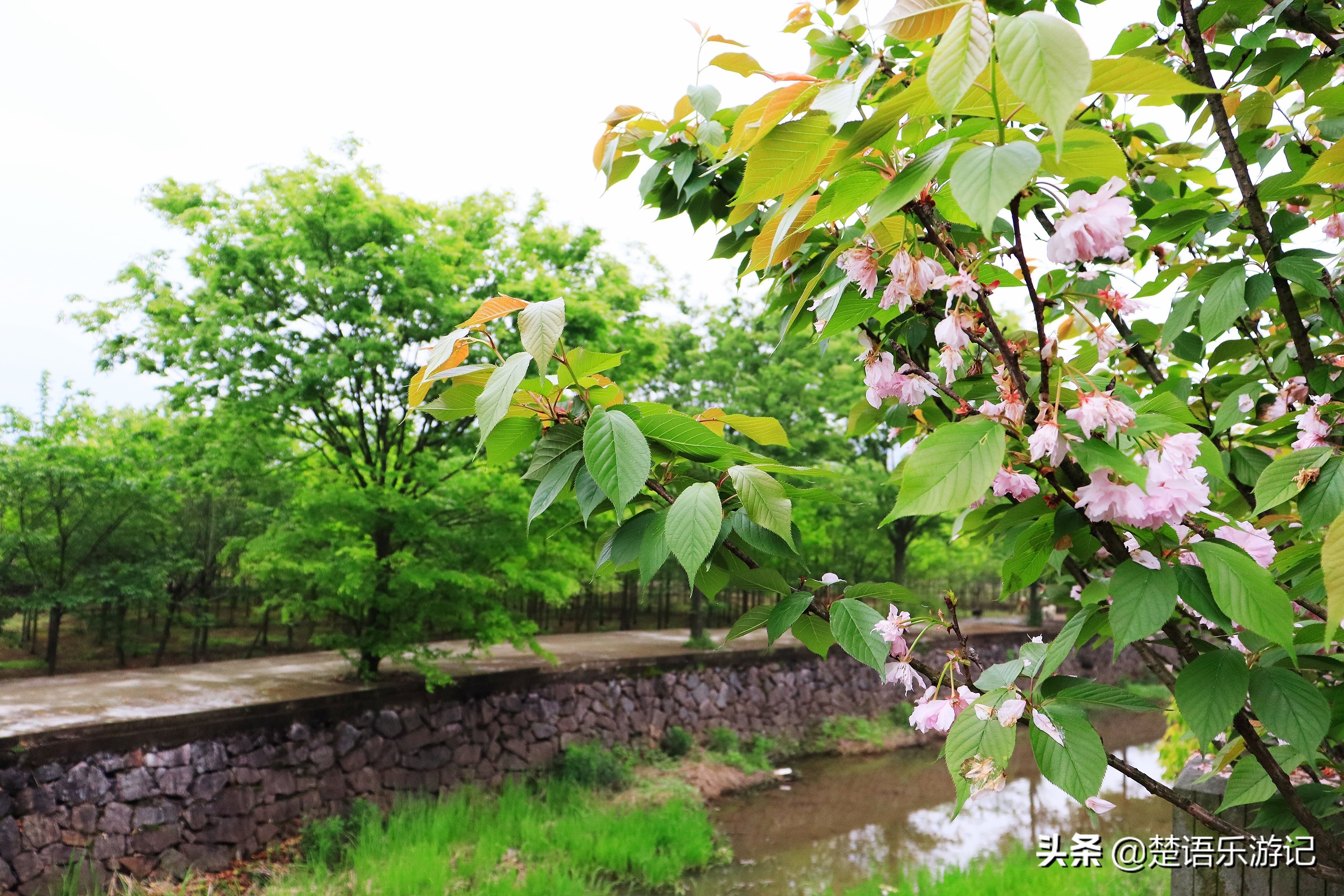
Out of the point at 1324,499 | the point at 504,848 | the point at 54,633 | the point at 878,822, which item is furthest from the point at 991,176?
the point at 54,633

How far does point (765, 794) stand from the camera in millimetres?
7824

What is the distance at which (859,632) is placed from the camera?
102 centimetres

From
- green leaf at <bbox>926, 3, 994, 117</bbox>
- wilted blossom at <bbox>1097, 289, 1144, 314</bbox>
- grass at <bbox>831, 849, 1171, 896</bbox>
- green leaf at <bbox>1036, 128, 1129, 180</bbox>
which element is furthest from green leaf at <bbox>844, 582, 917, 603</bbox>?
grass at <bbox>831, 849, 1171, 896</bbox>

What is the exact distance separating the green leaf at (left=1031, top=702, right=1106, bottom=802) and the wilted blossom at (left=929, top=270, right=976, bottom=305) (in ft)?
1.61

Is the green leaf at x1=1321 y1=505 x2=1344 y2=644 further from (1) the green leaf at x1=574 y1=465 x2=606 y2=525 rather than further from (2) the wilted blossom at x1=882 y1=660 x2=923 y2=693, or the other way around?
(1) the green leaf at x1=574 y1=465 x2=606 y2=525

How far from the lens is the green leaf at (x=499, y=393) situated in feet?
2.72

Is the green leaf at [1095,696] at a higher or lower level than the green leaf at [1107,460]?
lower

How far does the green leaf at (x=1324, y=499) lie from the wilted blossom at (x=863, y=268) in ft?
2.10

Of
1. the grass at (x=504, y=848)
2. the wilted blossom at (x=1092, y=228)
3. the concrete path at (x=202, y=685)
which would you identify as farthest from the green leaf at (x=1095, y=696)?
the grass at (x=504, y=848)

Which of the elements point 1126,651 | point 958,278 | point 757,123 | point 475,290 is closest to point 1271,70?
point 958,278

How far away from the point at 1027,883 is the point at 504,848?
10.7ft

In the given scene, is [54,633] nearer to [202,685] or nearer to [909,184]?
[202,685]

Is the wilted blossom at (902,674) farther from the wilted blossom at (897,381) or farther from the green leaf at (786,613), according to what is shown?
the wilted blossom at (897,381)

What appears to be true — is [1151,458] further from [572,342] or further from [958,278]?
[572,342]
